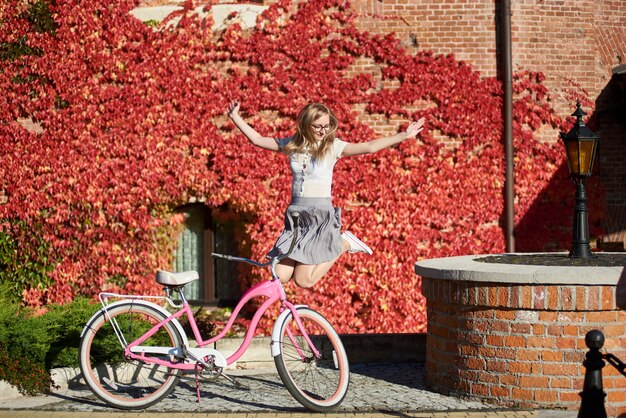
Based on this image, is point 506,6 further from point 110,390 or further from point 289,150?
point 110,390

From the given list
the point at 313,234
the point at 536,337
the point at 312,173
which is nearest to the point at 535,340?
the point at 536,337

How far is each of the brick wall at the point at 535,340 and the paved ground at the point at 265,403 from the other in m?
0.16

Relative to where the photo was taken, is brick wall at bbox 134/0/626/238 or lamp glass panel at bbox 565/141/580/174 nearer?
lamp glass panel at bbox 565/141/580/174

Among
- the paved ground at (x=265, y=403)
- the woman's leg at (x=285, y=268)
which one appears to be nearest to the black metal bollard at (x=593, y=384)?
the paved ground at (x=265, y=403)

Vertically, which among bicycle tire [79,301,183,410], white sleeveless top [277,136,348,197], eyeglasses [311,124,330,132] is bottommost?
bicycle tire [79,301,183,410]

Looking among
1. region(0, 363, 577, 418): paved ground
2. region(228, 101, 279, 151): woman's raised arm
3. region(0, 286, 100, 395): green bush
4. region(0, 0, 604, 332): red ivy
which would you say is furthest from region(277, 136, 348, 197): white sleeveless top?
region(0, 0, 604, 332): red ivy

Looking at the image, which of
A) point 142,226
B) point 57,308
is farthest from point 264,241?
point 57,308

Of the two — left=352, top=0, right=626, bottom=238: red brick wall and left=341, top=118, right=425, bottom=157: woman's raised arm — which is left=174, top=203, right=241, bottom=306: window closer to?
left=352, top=0, right=626, bottom=238: red brick wall

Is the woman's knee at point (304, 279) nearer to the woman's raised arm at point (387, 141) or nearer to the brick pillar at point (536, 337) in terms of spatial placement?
the woman's raised arm at point (387, 141)

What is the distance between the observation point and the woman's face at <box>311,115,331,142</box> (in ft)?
19.2

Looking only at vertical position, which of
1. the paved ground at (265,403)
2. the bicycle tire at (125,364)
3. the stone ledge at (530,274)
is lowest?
the paved ground at (265,403)

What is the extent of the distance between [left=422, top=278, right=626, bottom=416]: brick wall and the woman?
3.18 feet

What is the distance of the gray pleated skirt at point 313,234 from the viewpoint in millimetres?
5801

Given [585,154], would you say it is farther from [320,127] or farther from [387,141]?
[320,127]
